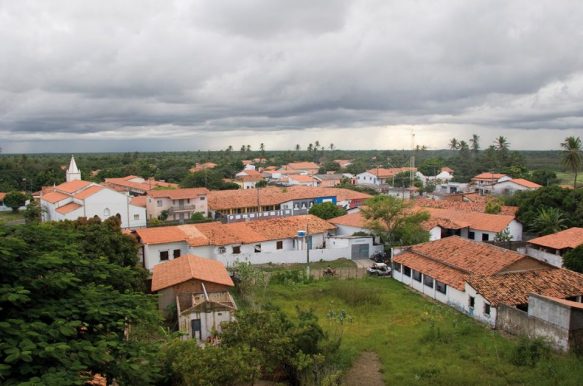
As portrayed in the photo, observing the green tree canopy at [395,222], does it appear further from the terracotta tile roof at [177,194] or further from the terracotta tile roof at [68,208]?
the terracotta tile roof at [68,208]

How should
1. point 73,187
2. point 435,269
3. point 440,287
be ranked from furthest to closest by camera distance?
point 73,187 < point 435,269 < point 440,287

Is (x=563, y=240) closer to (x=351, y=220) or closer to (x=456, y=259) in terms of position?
(x=456, y=259)

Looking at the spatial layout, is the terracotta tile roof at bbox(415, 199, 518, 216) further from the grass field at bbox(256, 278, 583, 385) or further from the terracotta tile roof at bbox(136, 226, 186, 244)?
the terracotta tile roof at bbox(136, 226, 186, 244)

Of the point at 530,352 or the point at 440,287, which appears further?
the point at 440,287

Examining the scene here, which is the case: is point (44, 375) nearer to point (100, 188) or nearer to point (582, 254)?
point (582, 254)

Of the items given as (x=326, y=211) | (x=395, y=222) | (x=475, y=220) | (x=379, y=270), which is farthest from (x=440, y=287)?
(x=326, y=211)

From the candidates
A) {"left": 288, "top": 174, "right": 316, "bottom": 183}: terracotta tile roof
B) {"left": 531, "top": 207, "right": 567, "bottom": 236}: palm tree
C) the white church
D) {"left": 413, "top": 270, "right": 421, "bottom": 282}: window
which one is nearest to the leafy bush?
{"left": 413, "top": 270, "right": 421, "bottom": 282}: window
